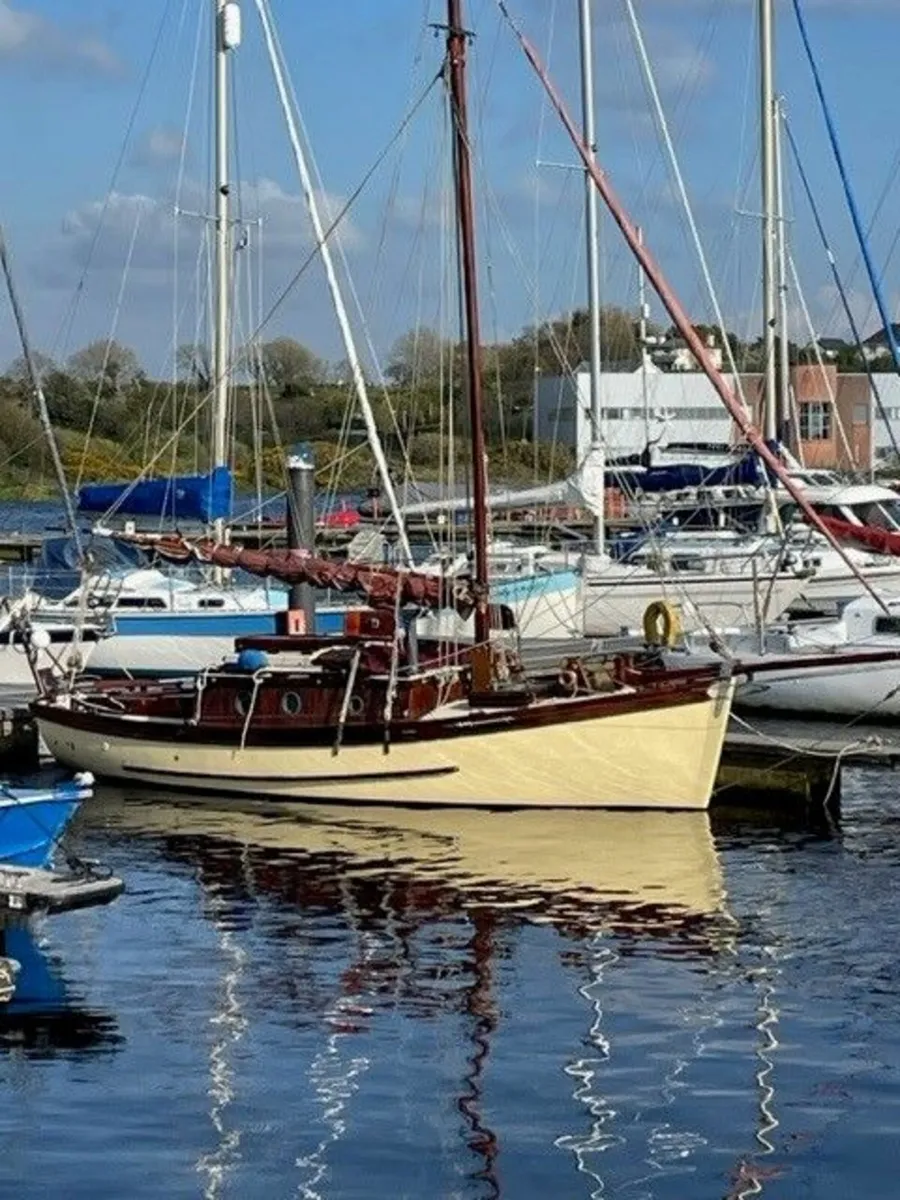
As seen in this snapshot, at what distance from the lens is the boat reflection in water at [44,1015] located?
65.5 ft

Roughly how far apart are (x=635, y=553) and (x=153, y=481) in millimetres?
11764

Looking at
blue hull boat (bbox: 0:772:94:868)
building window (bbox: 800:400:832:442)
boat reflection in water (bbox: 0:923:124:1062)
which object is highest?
building window (bbox: 800:400:832:442)

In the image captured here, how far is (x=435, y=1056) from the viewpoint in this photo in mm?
19719

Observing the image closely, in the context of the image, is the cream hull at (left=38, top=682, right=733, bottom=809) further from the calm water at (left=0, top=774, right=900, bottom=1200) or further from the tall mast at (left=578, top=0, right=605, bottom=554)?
the tall mast at (left=578, top=0, right=605, bottom=554)

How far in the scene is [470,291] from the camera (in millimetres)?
34781

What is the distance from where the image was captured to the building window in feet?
400

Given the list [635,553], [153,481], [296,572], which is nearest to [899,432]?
[635,553]

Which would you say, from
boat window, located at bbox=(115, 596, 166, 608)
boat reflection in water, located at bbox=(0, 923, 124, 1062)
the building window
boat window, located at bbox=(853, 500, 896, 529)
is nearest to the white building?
the building window

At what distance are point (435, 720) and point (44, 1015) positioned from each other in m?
12.0

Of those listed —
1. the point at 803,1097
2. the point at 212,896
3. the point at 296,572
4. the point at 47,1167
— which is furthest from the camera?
the point at 296,572

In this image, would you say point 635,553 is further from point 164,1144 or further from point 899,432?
Answer: point 899,432

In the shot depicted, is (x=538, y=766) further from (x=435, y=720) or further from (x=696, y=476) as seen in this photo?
(x=696, y=476)

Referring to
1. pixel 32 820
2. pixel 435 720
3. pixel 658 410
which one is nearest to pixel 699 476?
pixel 658 410

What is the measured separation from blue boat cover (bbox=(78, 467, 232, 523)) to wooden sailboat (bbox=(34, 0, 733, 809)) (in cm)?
1248
